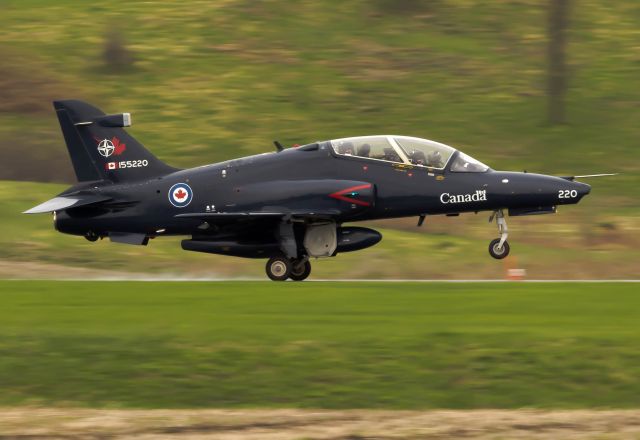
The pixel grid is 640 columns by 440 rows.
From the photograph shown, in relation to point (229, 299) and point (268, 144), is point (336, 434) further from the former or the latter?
point (268, 144)

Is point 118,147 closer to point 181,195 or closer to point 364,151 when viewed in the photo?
point 181,195

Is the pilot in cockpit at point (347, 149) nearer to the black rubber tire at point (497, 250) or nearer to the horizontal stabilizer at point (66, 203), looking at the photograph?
the black rubber tire at point (497, 250)

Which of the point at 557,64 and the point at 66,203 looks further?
the point at 557,64

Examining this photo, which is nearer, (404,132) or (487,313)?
(487,313)

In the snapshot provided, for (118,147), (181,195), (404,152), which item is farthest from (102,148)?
(404,152)

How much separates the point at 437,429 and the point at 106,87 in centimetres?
4622

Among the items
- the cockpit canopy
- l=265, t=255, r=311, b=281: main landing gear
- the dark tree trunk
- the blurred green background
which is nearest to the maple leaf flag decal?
l=265, t=255, r=311, b=281: main landing gear

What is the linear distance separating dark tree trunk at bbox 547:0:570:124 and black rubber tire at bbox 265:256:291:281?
2921cm

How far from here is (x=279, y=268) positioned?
90.0 feet

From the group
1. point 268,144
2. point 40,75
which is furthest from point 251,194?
point 40,75

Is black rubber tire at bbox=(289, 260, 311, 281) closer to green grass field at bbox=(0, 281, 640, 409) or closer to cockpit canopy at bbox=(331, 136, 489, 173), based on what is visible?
cockpit canopy at bbox=(331, 136, 489, 173)

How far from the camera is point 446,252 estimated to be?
36906 millimetres

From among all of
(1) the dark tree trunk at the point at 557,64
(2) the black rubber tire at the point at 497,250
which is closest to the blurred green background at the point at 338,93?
(1) the dark tree trunk at the point at 557,64

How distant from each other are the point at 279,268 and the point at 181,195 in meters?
2.67
